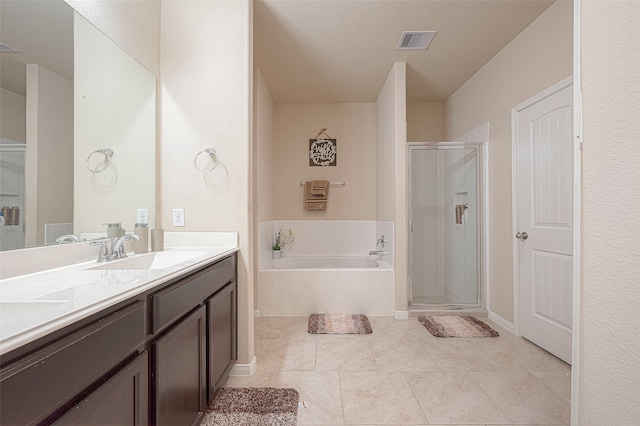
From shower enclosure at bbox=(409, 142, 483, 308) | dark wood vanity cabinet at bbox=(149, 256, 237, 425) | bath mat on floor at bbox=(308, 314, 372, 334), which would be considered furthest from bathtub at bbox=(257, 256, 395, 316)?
dark wood vanity cabinet at bbox=(149, 256, 237, 425)

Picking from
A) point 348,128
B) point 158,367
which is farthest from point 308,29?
point 158,367

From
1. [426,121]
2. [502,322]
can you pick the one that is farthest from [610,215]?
[426,121]

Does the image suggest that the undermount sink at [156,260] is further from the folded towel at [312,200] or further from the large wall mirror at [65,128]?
the folded towel at [312,200]

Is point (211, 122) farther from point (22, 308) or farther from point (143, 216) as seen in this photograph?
point (22, 308)

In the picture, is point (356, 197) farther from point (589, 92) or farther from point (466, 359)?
point (589, 92)

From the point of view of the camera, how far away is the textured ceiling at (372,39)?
2.28 metres

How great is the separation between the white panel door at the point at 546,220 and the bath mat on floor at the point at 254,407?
1.93 meters

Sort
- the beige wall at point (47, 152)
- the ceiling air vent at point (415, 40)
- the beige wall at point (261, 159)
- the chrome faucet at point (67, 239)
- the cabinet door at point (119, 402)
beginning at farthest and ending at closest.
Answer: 1. the beige wall at point (261, 159)
2. the ceiling air vent at point (415, 40)
3. the chrome faucet at point (67, 239)
4. the beige wall at point (47, 152)
5. the cabinet door at point (119, 402)

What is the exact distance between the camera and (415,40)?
2.70 m

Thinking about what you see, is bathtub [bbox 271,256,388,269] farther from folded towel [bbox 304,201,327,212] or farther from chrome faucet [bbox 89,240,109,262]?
chrome faucet [bbox 89,240,109,262]

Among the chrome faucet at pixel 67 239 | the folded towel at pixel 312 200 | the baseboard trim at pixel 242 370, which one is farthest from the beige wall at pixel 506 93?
the chrome faucet at pixel 67 239

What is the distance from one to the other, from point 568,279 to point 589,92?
69.7 inches

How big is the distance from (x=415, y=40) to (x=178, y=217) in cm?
242

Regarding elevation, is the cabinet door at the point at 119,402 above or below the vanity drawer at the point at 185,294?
below
